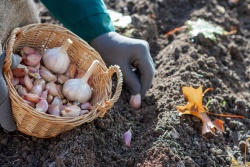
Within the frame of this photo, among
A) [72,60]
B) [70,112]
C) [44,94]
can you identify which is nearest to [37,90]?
[44,94]

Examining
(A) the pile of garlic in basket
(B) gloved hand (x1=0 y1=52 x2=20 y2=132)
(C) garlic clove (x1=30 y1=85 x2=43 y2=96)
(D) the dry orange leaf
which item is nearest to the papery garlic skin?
(A) the pile of garlic in basket

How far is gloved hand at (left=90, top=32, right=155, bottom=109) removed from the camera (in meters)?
2.17

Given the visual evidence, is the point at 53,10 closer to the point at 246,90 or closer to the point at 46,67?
the point at 46,67

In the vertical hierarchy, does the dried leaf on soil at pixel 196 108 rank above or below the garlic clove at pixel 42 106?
below

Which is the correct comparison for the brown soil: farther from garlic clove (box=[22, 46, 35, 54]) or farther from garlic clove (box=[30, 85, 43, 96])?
garlic clove (box=[22, 46, 35, 54])

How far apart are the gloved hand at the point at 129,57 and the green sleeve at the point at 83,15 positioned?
4 cm

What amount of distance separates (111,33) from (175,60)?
44cm

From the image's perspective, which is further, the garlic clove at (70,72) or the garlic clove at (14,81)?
the garlic clove at (70,72)

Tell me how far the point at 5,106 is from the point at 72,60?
43cm

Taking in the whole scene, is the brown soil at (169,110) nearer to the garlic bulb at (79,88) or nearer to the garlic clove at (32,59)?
the garlic bulb at (79,88)

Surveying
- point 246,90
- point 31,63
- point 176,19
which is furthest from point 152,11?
point 31,63

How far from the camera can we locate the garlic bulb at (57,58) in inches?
78.5

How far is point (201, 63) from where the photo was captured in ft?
8.20

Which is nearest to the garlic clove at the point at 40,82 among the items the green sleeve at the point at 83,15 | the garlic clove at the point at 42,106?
the garlic clove at the point at 42,106
